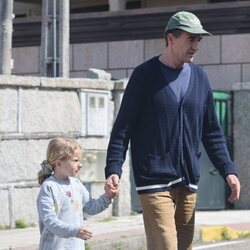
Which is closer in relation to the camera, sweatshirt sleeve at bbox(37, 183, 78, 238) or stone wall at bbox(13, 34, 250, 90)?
sweatshirt sleeve at bbox(37, 183, 78, 238)

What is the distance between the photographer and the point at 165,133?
19.3ft

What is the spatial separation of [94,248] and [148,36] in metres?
8.26

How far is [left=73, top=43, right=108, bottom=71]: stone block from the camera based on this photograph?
57.7ft

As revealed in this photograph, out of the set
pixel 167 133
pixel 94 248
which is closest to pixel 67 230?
pixel 167 133

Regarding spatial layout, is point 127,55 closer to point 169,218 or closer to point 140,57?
point 140,57

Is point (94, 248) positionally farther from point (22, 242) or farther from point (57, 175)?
point (57, 175)

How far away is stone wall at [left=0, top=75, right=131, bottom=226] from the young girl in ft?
18.4

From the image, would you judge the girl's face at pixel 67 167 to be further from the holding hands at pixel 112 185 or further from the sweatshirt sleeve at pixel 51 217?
the holding hands at pixel 112 185

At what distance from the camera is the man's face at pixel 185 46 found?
5861mm

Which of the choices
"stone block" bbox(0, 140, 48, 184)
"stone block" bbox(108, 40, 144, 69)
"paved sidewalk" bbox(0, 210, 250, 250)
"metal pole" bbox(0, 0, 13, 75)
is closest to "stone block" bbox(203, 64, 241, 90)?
"stone block" bbox(108, 40, 144, 69)

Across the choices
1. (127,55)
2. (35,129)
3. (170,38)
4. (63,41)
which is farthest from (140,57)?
(170,38)

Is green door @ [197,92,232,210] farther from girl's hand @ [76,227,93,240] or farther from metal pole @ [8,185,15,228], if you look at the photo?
girl's hand @ [76,227,93,240]

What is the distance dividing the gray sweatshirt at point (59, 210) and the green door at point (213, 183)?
901cm

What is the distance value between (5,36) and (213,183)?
4.41 m
